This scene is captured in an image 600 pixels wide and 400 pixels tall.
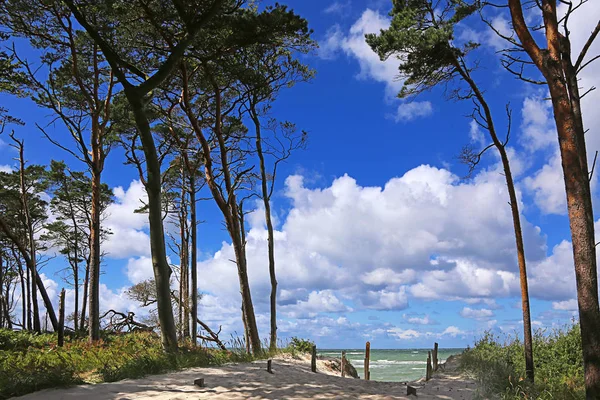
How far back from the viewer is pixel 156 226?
10.3 m

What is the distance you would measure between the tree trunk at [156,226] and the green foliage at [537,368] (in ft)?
21.9

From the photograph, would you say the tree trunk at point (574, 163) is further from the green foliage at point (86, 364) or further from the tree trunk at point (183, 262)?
the tree trunk at point (183, 262)

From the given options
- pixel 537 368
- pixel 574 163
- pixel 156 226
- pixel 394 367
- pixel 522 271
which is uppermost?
pixel 574 163

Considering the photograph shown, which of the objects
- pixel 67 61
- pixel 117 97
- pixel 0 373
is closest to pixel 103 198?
pixel 117 97

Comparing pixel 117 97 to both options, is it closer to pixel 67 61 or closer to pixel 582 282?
pixel 67 61

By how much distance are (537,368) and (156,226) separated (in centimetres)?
954

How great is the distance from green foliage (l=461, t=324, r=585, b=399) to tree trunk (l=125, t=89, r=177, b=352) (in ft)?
21.9

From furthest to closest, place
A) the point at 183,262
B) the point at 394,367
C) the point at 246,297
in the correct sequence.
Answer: the point at 394,367, the point at 183,262, the point at 246,297

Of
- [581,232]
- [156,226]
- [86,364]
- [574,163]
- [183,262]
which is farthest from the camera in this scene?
[183,262]

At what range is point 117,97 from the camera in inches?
671

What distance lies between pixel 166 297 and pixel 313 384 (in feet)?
13.1

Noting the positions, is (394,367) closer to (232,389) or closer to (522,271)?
(522,271)

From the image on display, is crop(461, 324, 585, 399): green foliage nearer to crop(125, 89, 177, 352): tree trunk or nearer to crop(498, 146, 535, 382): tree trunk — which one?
crop(498, 146, 535, 382): tree trunk

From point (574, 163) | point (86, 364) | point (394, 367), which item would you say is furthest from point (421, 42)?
point (394, 367)
